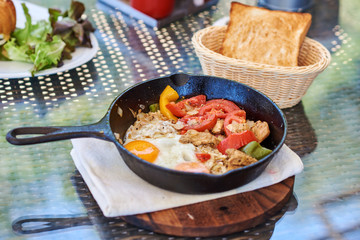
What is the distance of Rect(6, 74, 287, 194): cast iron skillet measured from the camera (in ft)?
3.56

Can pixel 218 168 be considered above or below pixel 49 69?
above

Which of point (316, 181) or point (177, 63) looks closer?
point (316, 181)

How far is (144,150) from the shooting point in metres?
1.19

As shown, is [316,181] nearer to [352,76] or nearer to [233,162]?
[233,162]

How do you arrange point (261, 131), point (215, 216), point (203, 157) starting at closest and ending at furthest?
point (215, 216), point (203, 157), point (261, 131)

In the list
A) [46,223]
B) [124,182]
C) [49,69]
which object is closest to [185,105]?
[124,182]

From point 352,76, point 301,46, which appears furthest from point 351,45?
point 301,46

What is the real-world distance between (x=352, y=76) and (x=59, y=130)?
1.45 meters

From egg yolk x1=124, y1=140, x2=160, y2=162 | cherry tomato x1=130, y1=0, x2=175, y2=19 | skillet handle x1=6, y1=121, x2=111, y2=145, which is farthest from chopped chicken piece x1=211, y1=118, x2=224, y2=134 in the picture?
cherry tomato x1=130, y1=0, x2=175, y2=19

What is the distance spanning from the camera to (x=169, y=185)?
44.0 inches

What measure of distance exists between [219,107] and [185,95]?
151 mm

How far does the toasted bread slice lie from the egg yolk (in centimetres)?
80

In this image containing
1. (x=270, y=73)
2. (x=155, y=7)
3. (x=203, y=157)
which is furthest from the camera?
(x=155, y=7)

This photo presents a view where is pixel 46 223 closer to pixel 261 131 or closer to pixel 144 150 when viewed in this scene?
pixel 144 150
